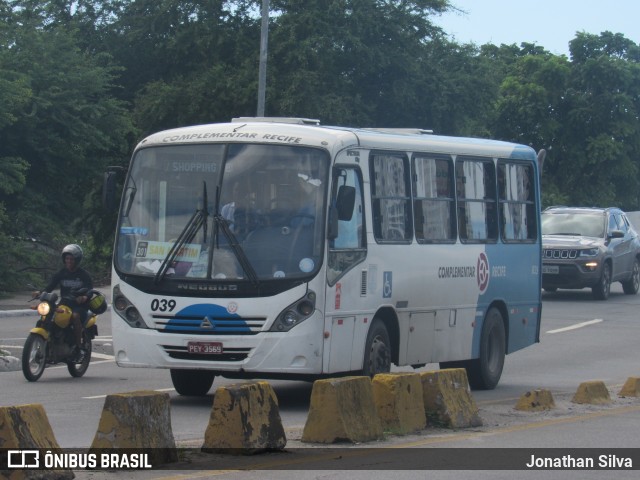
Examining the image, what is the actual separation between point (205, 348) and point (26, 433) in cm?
465

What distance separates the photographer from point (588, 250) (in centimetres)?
2919

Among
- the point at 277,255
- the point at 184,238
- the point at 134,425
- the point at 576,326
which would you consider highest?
the point at 184,238

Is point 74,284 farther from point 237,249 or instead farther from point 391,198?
point 391,198

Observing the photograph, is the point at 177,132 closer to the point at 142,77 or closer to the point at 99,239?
the point at 99,239

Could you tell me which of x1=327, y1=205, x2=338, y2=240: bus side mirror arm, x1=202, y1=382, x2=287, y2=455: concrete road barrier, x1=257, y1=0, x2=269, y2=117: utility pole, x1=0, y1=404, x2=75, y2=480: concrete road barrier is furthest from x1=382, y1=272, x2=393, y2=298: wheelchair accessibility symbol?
x1=257, y1=0, x2=269, y2=117: utility pole

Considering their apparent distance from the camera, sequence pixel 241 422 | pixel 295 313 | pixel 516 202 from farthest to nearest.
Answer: pixel 516 202 → pixel 295 313 → pixel 241 422

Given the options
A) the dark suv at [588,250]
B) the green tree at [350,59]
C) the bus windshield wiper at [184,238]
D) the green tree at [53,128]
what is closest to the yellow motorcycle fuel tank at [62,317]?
the bus windshield wiper at [184,238]

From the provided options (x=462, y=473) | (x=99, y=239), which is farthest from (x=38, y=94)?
(x=462, y=473)

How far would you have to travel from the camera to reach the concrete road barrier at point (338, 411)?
10.1 m

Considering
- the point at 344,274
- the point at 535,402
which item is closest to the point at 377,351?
the point at 344,274

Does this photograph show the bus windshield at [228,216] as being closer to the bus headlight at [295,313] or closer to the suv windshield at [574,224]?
the bus headlight at [295,313]

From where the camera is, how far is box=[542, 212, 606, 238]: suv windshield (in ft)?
99.5

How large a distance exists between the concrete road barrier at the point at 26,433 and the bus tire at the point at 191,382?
5540 millimetres

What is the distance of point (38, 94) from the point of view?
32250 mm
